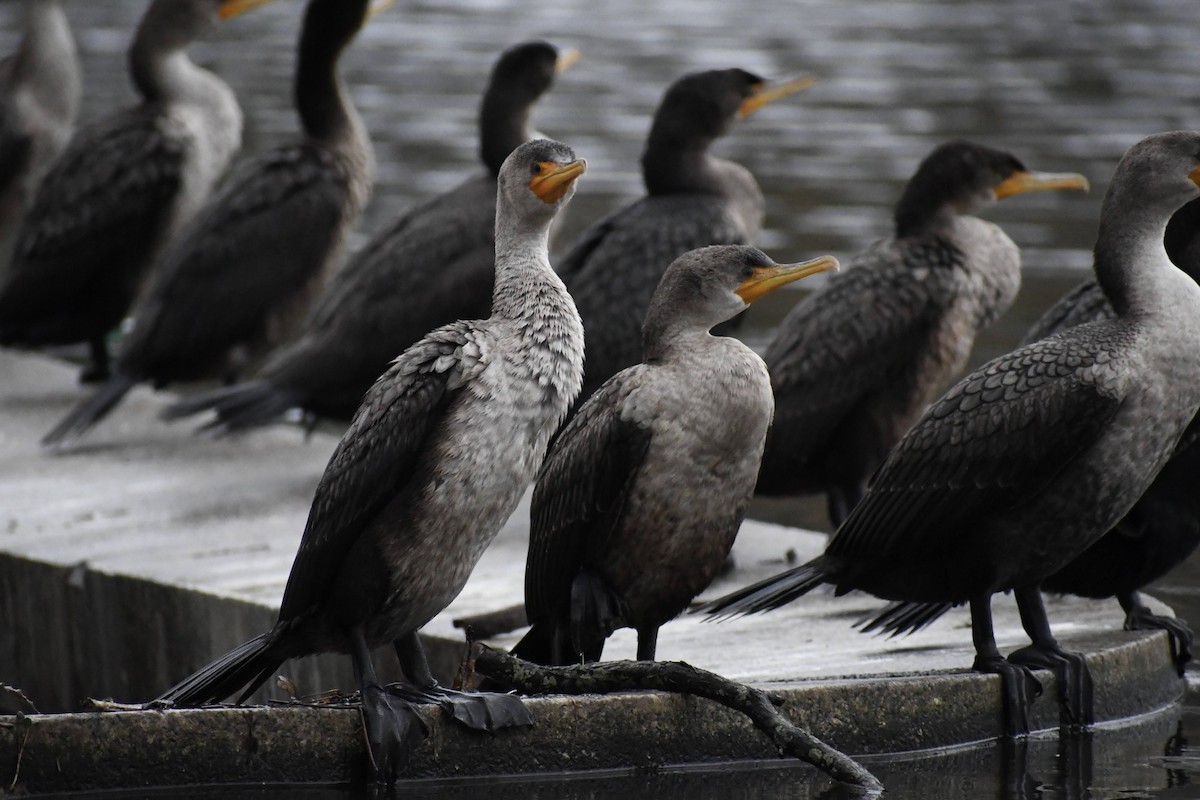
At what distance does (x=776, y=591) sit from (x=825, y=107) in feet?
46.9

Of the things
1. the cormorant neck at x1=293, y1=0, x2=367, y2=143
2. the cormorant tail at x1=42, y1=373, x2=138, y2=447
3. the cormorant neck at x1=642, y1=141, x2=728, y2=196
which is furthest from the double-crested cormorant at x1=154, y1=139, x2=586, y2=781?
the cormorant neck at x1=293, y1=0, x2=367, y2=143

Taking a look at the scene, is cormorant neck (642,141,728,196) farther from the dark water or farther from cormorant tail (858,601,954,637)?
cormorant tail (858,601,954,637)

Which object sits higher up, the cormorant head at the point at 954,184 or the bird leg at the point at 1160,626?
the cormorant head at the point at 954,184

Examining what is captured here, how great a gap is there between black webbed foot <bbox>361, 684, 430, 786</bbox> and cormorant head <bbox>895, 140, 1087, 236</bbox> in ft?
10.2

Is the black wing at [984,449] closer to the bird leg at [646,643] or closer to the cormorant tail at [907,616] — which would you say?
the cormorant tail at [907,616]

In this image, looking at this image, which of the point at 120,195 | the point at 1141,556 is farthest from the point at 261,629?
the point at 120,195

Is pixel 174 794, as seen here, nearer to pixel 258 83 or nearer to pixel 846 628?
pixel 846 628

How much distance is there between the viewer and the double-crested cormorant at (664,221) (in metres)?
6.92

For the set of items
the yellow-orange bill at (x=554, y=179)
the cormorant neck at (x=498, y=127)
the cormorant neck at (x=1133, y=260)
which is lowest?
the cormorant neck at (x=498, y=127)

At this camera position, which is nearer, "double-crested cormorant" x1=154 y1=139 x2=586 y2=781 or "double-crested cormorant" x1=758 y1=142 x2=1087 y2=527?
"double-crested cormorant" x1=154 y1=139 x2=586 y2=781

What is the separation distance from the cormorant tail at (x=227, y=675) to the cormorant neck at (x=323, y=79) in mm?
4371

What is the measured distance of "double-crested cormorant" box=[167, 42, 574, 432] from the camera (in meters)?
7.69

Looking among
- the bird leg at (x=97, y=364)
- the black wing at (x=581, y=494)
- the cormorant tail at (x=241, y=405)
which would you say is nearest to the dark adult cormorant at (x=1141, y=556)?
the black wing at (x=581, y=494)

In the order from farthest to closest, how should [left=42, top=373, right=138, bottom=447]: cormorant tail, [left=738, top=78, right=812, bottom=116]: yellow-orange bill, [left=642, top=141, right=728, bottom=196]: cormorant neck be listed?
[left=42, top=373, right=138, bottom=447]: cormorant tail → [left=738, top=78, right=812, bottom=116]: yellow-orange bill → [left=642, top=141, right=728, bottom=196]: cormorant neck
